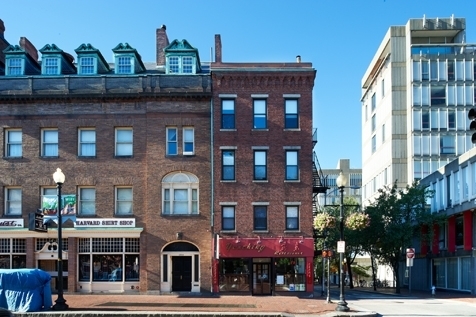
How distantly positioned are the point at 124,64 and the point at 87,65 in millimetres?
2418

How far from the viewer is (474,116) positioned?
42.2ft

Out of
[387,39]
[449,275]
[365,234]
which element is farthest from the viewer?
[387,39]

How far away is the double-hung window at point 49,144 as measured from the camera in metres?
37.3

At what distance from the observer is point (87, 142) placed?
37344mm

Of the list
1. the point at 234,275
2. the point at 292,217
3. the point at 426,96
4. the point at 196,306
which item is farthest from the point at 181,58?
the point at 426,96

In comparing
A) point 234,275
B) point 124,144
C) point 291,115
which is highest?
point 291,115

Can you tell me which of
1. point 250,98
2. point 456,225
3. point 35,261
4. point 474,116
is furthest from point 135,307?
point 456,225

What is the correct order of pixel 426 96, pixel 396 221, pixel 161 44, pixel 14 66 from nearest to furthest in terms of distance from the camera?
pixel 14 66, pixel 161 44, pixel 396 221, pixel 426 96

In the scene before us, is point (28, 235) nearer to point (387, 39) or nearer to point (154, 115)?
point (154, 115)

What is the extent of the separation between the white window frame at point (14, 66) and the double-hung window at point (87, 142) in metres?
6.12

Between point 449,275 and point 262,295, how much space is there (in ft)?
63.7

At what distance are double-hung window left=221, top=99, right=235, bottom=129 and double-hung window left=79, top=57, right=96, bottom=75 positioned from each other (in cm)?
914

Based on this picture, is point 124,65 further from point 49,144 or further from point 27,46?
point 27,46

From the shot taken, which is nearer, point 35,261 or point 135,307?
point 135,307
